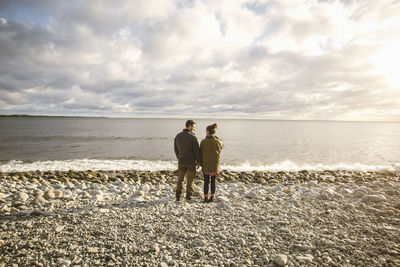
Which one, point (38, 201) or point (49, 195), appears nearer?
point (38, 201)

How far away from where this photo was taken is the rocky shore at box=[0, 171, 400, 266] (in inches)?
167

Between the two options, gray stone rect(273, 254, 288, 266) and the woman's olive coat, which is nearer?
gray stone rect(273, 254, 288, 266)

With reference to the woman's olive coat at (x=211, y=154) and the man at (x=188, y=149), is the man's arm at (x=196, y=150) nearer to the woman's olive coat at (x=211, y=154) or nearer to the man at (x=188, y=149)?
the man at (x=188, y=149)

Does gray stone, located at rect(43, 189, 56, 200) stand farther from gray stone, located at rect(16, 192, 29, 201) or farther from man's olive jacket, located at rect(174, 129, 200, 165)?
man's olive jacket, located at rect(174, 129, 200, 165)

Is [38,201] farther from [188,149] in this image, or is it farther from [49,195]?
[188,149]

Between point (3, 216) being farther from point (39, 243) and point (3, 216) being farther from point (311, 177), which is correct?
point (311, 177)

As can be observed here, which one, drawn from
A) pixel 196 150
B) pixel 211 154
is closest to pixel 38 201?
pixel 196 150

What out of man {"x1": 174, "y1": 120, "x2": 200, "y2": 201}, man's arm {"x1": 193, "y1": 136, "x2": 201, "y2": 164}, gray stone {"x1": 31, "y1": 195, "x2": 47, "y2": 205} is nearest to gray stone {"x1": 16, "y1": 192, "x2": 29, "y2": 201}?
gray stone {"x1": 31, "y1": 195, "x2": 47, "y2": 205}

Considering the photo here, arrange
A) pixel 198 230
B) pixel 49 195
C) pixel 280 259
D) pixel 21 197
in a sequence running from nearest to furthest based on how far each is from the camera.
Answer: pixel 280 259, pixel 198 230, pixel 21 197, pixel 49 195

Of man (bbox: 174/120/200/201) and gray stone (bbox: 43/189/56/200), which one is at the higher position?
man (bbox: 174/120/200/201)

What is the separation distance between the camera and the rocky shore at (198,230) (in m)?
4.25

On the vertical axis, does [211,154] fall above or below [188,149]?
below

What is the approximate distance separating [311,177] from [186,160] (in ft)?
35.3

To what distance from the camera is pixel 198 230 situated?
5.39 meters
